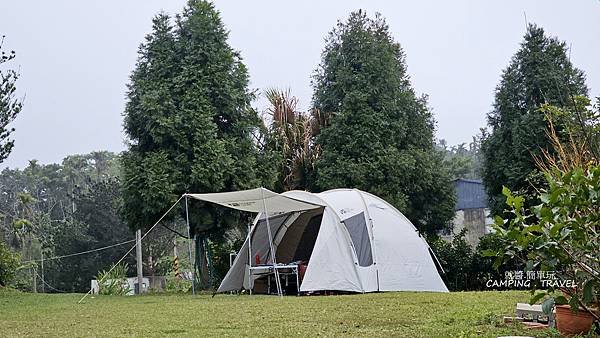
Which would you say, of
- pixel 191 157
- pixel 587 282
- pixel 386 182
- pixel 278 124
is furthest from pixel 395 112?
pixel 587 282

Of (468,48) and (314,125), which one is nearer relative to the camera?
(468,48)

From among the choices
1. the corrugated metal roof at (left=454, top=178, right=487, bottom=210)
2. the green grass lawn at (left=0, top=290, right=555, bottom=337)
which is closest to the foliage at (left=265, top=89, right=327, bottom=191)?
the green grass lawn at (left=0, top=290, right=555, bottom=337)

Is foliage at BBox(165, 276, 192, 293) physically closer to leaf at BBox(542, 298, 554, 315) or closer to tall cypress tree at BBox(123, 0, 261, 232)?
tall cypress tree at BBox(123, 0, 261, 232)

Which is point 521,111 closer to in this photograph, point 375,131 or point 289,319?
point 375,131

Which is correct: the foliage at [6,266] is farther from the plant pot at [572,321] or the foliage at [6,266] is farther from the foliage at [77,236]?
the plant pot at [572,321]

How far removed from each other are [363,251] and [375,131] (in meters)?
4.60

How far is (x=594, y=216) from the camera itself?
3562mm

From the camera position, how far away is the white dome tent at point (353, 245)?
391 inches

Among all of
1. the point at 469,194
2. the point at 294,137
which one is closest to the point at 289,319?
the point at 294,137

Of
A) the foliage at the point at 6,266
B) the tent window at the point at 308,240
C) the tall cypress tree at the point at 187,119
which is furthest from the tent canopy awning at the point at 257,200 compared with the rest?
the foliage at the point at 6,266

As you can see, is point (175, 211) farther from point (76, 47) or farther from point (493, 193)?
point (76, 47)

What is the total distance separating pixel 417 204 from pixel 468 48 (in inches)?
372

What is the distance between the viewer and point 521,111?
14.1 metres

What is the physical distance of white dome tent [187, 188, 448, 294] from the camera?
9922 mm
